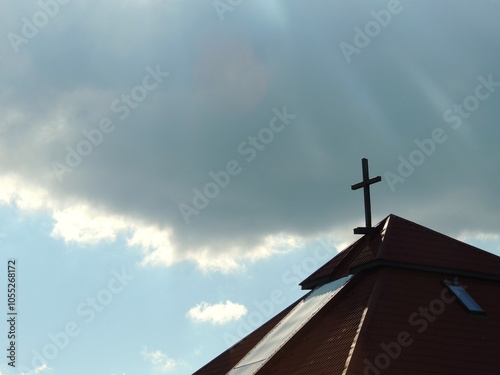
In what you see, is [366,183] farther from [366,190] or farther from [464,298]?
[464,298]

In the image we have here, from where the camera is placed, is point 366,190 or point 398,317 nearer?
point 398,317

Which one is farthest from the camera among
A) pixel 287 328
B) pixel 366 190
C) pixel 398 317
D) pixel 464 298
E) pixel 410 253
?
pixel 366 190

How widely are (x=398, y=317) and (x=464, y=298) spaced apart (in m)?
2.30

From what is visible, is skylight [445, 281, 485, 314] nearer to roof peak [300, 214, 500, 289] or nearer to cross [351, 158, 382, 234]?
roof peak [300, 214, 500, 289]

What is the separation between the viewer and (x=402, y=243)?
69.2ft

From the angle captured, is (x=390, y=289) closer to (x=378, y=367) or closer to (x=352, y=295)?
(x=352, y=295)

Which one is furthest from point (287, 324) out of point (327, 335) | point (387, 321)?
point (387, 321)

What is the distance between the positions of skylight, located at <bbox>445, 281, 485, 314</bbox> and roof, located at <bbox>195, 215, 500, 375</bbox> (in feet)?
0.48

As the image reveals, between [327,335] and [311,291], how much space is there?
178 inches

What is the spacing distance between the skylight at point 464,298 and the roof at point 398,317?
15 centimetres

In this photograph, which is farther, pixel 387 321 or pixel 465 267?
pixel 465 267

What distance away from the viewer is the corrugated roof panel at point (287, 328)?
2073 centimetres

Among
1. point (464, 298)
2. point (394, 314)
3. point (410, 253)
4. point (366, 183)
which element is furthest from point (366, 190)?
point (394, 314)

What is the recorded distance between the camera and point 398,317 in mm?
18750
